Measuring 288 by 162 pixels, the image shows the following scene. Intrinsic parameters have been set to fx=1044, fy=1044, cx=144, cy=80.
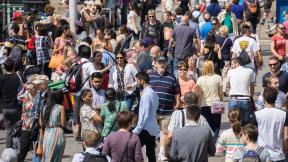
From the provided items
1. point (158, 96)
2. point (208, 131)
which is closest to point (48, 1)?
point (158, 96)

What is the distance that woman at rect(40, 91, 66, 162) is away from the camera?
1402 cm

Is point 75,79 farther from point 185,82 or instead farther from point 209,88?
point 209,88

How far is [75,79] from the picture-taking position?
59.7 feet

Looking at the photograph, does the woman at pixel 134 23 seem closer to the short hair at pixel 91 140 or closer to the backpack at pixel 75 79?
the backpack at pixel 75 79

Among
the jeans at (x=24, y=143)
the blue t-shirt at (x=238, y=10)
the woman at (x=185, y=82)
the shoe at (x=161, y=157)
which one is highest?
the blue t-shirt at (x=238, y=10)

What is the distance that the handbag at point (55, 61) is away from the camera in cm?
2064

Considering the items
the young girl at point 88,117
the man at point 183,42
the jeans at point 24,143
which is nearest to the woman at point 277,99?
the young girl at point 88,117

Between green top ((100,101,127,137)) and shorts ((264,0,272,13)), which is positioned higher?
shorts ((264,0,272,13))

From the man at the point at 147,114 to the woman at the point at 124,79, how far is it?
2.52m

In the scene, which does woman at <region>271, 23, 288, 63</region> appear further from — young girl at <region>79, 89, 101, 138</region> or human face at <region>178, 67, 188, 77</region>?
young girl at <region>79, 89, 101, 138</region>

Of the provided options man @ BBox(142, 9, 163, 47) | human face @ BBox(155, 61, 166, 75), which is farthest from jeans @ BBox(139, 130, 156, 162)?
man @ BBox(142, 9, 163, 47)

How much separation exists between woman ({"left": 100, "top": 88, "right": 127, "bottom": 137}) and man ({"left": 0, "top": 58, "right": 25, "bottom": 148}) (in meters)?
2.15

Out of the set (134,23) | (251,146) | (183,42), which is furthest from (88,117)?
(134,23)

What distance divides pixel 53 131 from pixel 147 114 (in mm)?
1445
